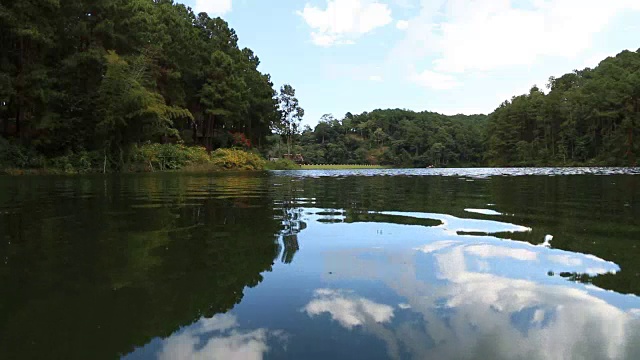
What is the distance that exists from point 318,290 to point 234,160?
3510 cm

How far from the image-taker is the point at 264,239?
4.61 meters

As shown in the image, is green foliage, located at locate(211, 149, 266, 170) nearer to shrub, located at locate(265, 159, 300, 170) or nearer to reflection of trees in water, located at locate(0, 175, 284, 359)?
shrub, located at locate(265, 159, 300, 170)

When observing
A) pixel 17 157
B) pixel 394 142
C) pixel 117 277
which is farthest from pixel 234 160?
pixel 394 142

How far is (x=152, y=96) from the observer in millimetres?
26375

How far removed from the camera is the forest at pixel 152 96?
23109 mm

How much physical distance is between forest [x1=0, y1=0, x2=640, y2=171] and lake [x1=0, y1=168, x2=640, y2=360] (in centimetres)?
2058

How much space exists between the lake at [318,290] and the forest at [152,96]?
2058cm

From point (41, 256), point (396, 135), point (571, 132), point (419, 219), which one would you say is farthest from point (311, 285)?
point (396, 135)

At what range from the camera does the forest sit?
23.1 m

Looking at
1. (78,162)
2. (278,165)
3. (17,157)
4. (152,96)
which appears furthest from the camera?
(278,165)

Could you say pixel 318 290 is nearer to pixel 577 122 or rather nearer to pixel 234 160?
pixel 234 160

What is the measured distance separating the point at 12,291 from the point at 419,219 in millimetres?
4855

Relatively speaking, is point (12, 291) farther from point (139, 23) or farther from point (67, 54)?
point (139, 23)

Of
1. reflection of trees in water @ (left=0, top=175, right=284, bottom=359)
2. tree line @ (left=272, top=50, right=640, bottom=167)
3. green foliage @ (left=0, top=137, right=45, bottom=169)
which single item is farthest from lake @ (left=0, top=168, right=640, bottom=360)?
tree line @ (left=272, top=50, right=640, bottom=167)
